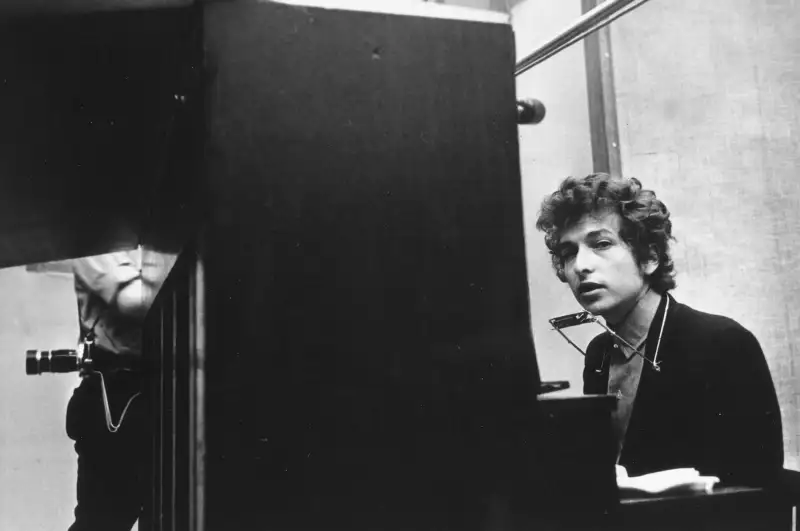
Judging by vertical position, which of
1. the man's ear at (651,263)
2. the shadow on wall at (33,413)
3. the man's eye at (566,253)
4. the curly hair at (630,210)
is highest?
the curly hair at (630,210)

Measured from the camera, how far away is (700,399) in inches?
45.8

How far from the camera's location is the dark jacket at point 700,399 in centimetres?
108

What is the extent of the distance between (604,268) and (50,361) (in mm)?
980

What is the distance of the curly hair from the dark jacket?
0.48 ft

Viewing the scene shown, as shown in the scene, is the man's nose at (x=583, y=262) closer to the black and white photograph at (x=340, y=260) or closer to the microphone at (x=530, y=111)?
the black and white photograph at (x=340, y=260)

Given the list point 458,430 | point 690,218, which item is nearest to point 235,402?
point 458,430

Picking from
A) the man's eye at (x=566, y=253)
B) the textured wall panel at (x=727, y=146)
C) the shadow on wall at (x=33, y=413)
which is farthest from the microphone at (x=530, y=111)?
the shadow on wall at (x=33, y=413)

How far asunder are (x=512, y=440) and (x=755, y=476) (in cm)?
37

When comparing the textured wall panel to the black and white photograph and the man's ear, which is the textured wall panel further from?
the black and white photograph

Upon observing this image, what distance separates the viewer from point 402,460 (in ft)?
1.78

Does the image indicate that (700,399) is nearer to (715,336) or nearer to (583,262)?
(715,336)

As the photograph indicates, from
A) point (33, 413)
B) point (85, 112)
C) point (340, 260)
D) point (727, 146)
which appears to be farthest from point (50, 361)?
point (727, 146)

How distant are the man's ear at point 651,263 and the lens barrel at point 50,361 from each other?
1.04 meters

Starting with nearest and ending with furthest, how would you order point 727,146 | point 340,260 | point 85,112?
point 340,260 → point 85,112 → point 727,146
